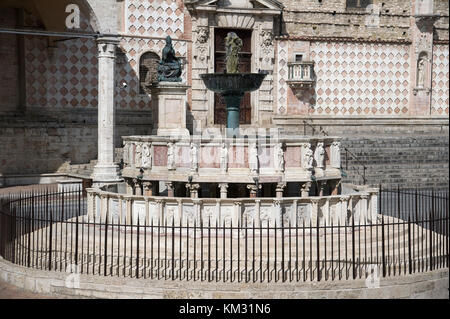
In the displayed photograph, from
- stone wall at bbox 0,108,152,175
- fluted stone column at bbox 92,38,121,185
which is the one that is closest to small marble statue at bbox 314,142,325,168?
fluted stone column at bbox 92,38,121,185

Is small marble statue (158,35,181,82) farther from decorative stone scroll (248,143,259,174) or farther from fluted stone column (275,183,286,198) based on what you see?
fluted stone column (275,183,286,198)

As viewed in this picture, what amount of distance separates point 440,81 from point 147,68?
42.8 feet

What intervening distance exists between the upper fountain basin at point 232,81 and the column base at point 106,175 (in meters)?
6.78

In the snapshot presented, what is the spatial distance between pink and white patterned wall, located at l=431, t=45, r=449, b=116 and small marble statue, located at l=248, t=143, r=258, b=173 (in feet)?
63.9

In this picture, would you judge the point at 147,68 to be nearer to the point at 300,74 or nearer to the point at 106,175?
the point at 300,74

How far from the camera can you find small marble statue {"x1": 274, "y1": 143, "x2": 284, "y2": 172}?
1383 centimetres

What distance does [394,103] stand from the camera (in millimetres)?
30875

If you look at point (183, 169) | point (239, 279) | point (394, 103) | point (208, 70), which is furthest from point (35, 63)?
point (239, 279)

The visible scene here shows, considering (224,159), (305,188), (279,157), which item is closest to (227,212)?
(224,159)

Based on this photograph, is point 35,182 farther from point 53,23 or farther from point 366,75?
point 366,75

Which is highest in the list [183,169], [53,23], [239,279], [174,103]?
[53,23]

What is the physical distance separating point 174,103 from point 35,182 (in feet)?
17.4

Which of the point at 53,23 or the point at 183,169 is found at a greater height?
the point at 53,23

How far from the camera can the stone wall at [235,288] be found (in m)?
9.75
